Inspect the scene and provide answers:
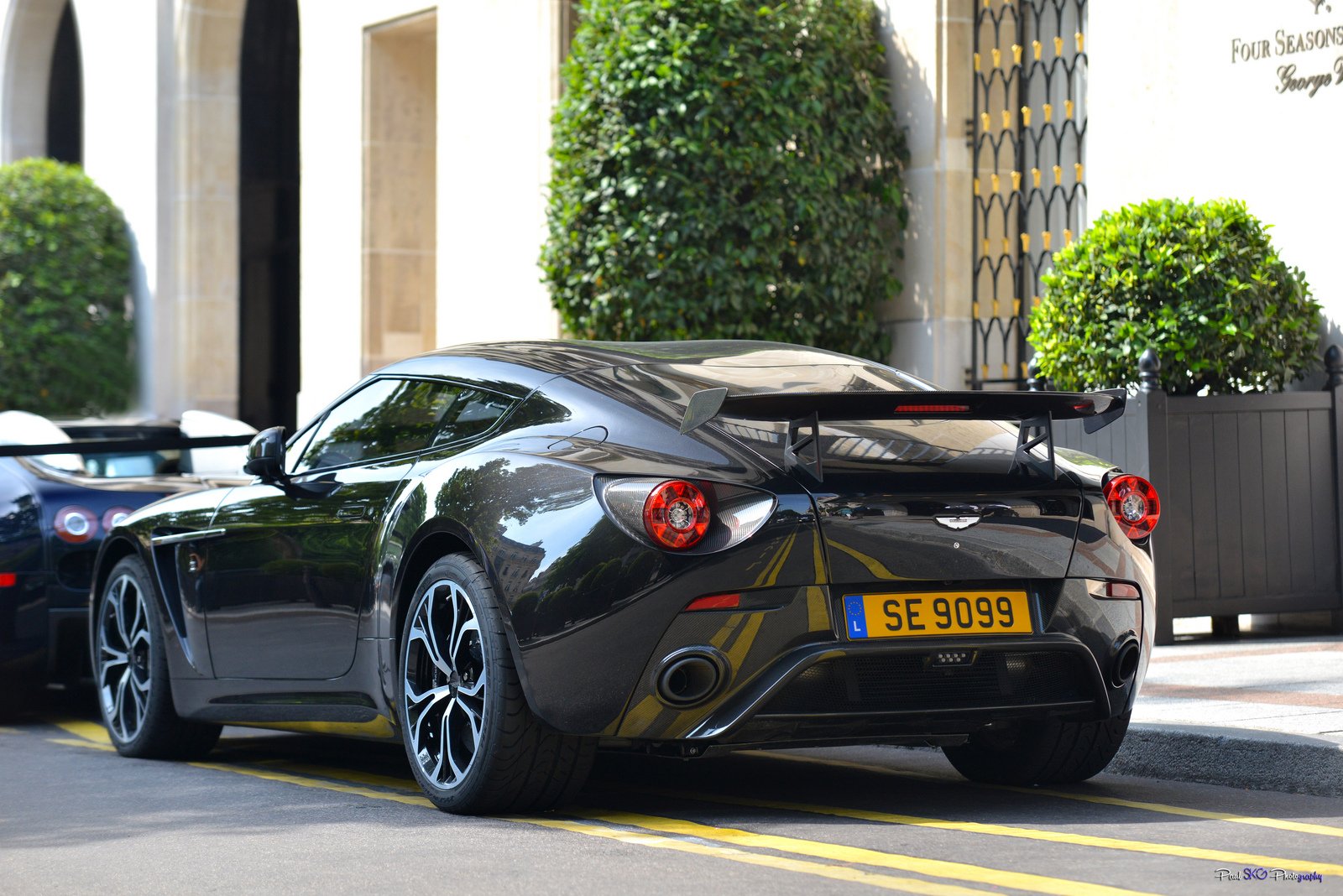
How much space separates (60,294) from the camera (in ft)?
66.7

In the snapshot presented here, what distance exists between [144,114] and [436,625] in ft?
54.3

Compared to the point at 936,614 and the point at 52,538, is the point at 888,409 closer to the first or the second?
the point at 936,614

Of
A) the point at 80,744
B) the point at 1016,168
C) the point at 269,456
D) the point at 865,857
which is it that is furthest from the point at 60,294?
the point at 865,857

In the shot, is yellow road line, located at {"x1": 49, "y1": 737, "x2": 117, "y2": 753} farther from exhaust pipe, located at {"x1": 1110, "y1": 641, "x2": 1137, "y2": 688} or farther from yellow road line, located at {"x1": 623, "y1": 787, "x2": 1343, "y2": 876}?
exhaust pipe, located at {"x1": 1110, "y1": 641, "x2": 1137, "y2": 688}

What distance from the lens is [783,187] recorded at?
11977mm

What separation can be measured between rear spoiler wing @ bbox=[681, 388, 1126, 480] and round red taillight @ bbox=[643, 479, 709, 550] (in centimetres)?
21

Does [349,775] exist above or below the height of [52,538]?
below

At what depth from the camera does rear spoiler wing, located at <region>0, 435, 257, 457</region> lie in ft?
28.4

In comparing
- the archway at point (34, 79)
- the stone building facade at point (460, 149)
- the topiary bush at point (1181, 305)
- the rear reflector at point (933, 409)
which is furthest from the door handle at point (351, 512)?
the archway at point (34, 79)

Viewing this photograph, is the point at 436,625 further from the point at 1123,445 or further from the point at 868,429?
the point at 1123,445

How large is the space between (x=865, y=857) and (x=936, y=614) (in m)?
0.69

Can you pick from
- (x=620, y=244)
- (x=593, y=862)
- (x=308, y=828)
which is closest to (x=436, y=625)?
(x=308, y=828)

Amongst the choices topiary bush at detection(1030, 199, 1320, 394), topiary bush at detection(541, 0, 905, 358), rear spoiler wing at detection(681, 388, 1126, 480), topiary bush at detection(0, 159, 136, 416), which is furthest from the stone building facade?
rear spoiler wing at detection(681, 388, 1126, 480)

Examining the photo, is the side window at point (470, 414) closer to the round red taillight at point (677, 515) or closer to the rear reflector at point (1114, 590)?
the round red taillight at point (677, 515)
